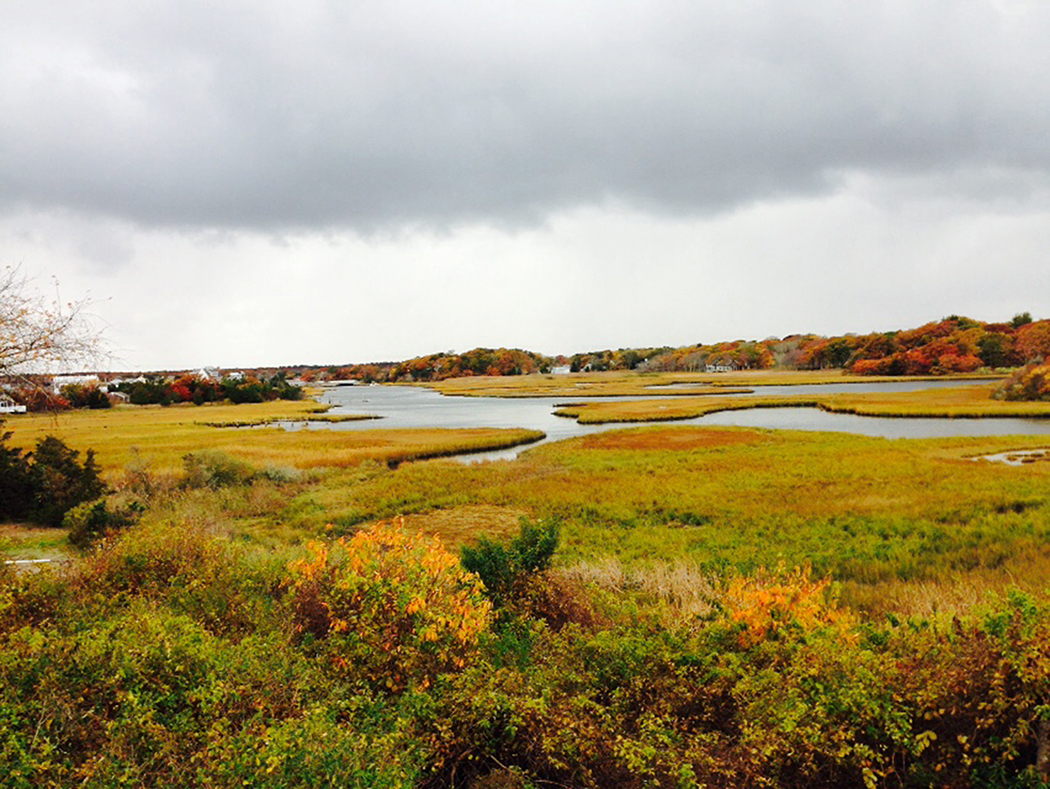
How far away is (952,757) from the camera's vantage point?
16.6 ft

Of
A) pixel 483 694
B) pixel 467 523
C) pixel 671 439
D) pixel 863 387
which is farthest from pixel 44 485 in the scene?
pixel 863 387

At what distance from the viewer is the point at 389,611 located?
25.0 feet

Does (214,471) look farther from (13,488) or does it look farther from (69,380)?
(69,380)

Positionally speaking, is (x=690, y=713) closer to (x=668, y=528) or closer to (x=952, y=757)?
(x=952, y=757)

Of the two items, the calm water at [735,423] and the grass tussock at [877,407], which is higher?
the grass tussock at [877,407]

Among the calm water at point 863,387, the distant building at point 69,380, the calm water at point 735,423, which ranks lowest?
the calm water at point 735,423

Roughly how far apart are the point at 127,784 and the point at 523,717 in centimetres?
341

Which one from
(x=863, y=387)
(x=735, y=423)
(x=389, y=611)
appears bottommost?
(x=735, y=423)

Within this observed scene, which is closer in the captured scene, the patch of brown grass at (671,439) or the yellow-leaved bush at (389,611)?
the yellow-leaved bush at (389,611)

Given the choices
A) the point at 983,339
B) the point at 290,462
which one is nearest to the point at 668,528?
the point at 290,462

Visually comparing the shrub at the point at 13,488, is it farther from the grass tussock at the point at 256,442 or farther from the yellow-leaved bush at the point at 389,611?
the yellow-leaved bush at the point at 389,611

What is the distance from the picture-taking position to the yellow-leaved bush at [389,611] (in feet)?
23.2

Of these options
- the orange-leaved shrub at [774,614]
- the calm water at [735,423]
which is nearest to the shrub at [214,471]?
the calm water at [735,423]

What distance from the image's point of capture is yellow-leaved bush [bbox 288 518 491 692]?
7.07 metres
